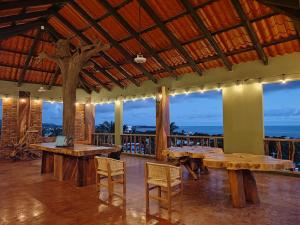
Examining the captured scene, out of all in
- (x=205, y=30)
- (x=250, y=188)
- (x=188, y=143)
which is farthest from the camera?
(x=188, y=143)

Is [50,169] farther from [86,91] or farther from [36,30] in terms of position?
[86,91]

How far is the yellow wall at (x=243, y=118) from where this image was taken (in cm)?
682

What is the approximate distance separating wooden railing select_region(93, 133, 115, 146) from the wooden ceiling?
3275mm

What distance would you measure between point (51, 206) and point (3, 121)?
787cm

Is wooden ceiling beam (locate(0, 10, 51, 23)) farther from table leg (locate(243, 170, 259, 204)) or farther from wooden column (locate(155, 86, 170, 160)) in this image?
table leg (locate(243, 170, 259, 204))

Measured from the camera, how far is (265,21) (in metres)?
5.68

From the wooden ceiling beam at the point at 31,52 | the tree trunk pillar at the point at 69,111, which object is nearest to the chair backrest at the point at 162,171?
the tree trunk pillar at the point at 69,111

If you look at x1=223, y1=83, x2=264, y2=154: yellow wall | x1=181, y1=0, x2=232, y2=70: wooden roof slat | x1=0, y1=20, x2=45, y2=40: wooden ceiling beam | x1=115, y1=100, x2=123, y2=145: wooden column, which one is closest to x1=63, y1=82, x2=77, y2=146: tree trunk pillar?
x1=0, y1=20, x2=45, y2=40: wooden ceiling beam

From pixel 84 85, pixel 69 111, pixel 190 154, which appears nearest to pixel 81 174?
pixel 69 111

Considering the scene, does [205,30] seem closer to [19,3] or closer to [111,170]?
[111,170]

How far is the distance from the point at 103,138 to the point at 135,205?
8346 millimetres

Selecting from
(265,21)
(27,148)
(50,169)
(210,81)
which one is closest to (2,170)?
(50,169)

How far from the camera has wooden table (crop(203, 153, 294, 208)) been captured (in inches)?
141

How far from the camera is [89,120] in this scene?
12.4 m
